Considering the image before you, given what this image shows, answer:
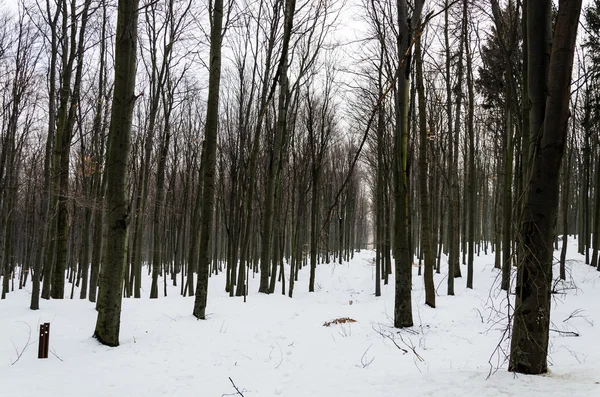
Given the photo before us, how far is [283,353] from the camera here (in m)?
6.11

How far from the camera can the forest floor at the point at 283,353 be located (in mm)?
3781

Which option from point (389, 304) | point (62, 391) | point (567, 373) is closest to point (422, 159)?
point (389, 304)

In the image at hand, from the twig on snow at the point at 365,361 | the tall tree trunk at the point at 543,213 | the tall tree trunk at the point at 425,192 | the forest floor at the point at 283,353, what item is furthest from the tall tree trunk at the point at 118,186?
the tall tree trunk at the point at 425,192

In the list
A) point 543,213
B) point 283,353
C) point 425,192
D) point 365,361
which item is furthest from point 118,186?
point 425,192

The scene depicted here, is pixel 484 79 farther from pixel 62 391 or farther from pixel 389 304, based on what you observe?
pixel 62 391

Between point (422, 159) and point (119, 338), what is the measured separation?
797cm

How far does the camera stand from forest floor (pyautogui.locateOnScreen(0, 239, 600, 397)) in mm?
3781

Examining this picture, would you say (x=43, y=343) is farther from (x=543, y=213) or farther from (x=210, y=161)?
(x=543, y=213)

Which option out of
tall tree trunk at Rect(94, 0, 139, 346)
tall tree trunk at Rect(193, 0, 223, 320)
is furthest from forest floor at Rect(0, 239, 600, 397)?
tall tree trunk at Rect(193, 0, 223, 320)

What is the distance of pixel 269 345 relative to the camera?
666 cm

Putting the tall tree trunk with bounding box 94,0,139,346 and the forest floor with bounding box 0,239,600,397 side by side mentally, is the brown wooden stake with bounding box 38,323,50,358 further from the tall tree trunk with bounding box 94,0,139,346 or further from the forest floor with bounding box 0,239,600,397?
the tall tree trunk with bounding box 94,0,139,346

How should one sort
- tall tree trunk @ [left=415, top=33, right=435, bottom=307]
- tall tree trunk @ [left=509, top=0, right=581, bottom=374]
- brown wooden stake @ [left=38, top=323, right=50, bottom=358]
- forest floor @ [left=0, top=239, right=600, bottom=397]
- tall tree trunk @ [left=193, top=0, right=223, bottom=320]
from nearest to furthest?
1. tall tree trunk @ [left=509, top=0, right=581, bottom=374]
2. forest floor @ [left=0, top=239, right=600, bottom=397]
3. brown wooden stake @ [left=38, top=323, right=50, bottom=358]
4. tall tree trunk @ [left=193, top=0, right=223, bottom=320]
5. tall tree trunk @ [left=415, top=33, right=435, bottom=307]

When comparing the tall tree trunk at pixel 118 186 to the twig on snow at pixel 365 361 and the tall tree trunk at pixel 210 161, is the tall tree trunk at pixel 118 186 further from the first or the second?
the twig on snow at pixel 365 361

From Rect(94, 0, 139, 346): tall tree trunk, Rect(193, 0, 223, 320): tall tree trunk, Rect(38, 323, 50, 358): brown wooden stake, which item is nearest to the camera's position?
Rect(38, 323, 50, 358): brown wooden stake
